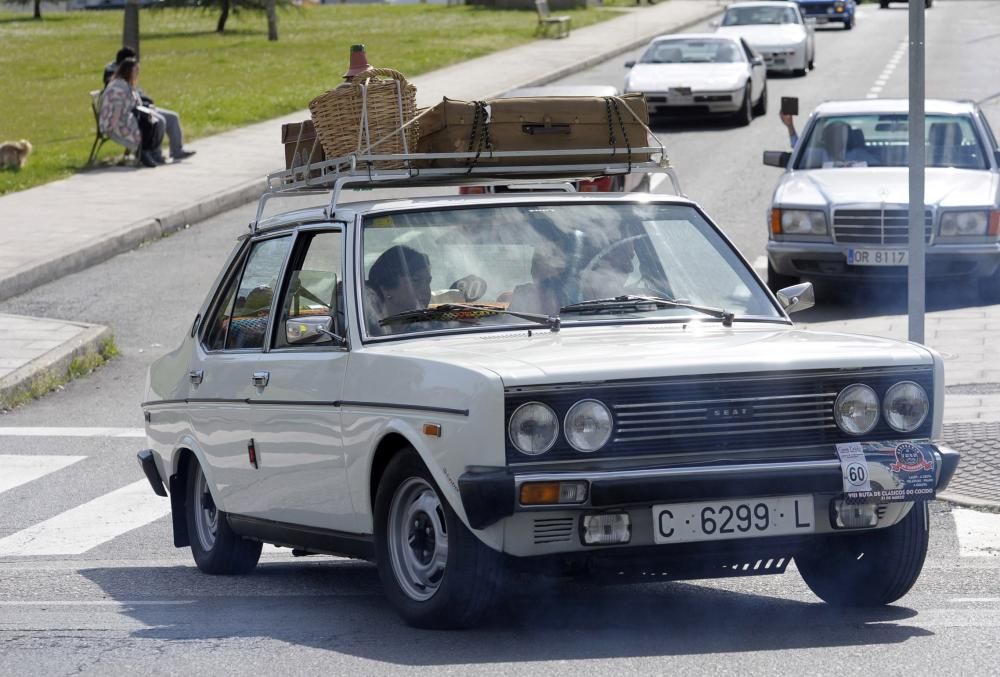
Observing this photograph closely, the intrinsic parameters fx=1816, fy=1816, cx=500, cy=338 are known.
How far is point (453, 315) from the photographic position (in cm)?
670

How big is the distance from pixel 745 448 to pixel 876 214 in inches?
378

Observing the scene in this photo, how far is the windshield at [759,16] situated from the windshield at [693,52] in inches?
332

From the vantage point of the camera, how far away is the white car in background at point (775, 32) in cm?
3616

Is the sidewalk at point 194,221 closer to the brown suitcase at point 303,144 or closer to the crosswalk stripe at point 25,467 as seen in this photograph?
the crosswalk stripe at point 25,467

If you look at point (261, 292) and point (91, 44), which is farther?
point (91, 44)

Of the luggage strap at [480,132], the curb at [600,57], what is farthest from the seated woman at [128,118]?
the luggage strap at [480,132]

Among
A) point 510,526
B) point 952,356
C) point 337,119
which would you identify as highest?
point 337,119

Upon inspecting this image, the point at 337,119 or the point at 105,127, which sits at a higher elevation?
the point at 337,119

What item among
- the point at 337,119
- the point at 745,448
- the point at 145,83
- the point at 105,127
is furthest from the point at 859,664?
the point at 145,83

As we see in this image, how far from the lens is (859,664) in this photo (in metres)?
5.50

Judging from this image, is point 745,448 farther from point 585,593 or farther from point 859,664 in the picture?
point 585,593

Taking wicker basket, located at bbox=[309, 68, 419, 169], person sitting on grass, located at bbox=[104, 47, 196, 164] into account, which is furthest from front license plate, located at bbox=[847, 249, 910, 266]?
person sitting on grass, located at bbox=[104, 47, 196, 164]

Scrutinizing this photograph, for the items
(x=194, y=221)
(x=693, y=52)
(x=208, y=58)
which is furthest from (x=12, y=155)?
(x=208, y=58)

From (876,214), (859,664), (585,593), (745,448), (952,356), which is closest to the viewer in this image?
(859,664)
